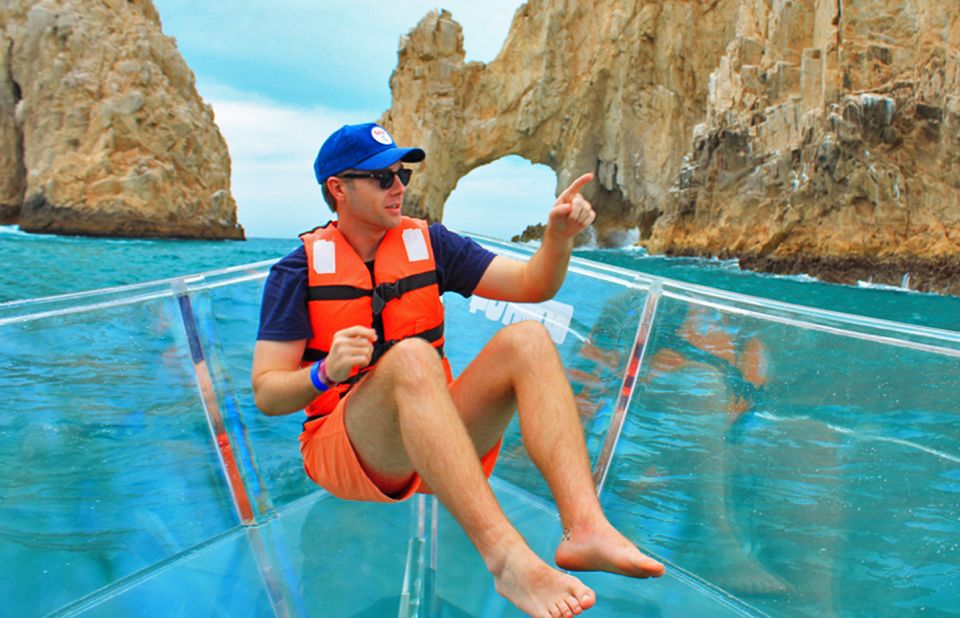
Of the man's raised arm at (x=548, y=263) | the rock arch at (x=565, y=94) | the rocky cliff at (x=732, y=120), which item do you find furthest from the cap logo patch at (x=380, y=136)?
the rock arch at (x=565, y=94)

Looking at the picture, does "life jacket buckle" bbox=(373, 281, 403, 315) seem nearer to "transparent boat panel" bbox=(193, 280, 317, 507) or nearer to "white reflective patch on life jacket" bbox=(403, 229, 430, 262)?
"white reflective patch on life jacket" bbox=(403, 229, 430, 262)

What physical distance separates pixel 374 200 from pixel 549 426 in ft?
1.96

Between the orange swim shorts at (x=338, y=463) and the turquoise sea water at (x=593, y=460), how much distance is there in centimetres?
21

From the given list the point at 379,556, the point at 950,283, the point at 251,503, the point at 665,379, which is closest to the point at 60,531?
the point at 251,503

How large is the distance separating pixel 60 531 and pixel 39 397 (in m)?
0.27

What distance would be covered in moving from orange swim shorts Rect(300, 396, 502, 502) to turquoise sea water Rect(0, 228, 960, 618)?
0.69 feet

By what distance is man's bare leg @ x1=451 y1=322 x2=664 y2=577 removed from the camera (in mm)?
972

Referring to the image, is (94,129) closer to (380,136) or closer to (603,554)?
(380,136)

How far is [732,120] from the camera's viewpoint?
18.7 m

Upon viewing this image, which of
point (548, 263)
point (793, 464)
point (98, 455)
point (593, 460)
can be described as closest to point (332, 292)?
point (548, 263)

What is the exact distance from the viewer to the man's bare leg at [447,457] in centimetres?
89

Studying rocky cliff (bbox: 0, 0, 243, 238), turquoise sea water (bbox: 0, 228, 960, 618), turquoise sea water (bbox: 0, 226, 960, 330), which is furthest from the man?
rocky cliff (bbox: 0, 0, 243, 238)

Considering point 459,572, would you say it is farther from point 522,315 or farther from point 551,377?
point 522,315

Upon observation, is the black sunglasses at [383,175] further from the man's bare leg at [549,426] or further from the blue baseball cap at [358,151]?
the man's bare leg at [549,426]
